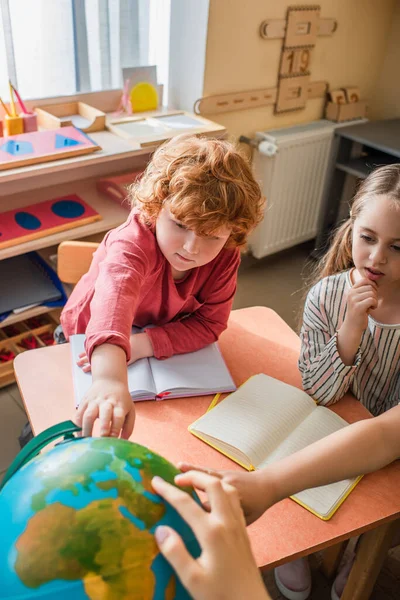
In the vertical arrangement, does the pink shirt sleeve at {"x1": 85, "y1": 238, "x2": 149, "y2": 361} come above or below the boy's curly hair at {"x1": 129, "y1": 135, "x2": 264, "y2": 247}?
below

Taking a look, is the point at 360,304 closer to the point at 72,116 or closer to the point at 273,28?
the point at 72,116

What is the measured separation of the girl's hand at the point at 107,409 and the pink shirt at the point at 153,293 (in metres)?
0.17

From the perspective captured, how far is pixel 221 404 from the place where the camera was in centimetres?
110

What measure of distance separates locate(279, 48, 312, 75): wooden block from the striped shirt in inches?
72.0

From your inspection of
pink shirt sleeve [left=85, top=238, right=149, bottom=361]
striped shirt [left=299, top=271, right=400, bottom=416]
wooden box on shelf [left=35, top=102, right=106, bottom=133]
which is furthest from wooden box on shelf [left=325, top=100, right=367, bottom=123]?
pink shirt sleeve [left=85, top=238, right=149, bottom=361]

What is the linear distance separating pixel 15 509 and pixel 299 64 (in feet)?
9.04

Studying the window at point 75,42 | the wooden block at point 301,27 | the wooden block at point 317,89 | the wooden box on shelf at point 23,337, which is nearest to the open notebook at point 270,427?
the wooden box on shelf at point 23,337

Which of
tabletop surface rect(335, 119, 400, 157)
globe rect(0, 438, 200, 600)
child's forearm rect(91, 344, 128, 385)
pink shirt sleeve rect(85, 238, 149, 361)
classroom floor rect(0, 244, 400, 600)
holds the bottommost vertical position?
classroom floor rect(0, 244, 400, 600)

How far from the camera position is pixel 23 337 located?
2.18 meters

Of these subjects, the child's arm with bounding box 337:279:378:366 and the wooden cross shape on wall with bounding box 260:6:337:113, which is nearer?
the child's arm with bounding box 337:279:378:366

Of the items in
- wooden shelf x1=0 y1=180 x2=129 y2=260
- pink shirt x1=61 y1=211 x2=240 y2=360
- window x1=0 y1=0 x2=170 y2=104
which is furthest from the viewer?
window x1=0 y1=0 x2=170 y2=104

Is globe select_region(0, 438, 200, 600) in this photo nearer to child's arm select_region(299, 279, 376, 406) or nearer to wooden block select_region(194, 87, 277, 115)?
child's arm select_region(299, 279, 376, 406)

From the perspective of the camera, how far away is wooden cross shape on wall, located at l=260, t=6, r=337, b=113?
2615 millimetres

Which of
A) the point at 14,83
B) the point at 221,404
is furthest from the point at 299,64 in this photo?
the point at 221,404
